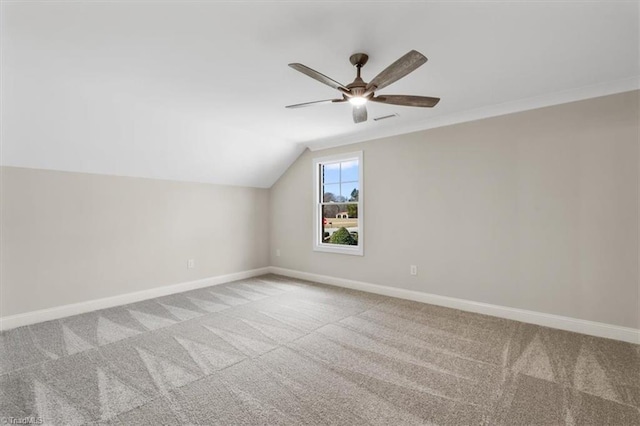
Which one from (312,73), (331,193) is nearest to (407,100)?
(312,73)

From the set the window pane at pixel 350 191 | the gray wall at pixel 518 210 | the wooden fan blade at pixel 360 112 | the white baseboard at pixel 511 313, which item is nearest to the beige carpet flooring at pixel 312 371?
the white baseboard at pixel 511 313

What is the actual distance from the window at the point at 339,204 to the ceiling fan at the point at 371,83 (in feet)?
6.66

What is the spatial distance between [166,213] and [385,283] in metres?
3.46

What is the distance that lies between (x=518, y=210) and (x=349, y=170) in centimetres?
245

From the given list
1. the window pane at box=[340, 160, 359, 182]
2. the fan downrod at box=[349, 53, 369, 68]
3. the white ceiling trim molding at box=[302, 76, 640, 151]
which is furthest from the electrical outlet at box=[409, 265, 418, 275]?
the fan downrod at box=[349, 53, 369, 68]

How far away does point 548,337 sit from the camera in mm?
2809

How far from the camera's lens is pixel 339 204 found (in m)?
4.95

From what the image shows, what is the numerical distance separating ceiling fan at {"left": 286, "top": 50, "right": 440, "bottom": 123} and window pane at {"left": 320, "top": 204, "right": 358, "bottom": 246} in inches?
89.8

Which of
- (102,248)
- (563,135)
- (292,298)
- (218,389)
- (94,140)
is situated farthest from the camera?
(292,298)

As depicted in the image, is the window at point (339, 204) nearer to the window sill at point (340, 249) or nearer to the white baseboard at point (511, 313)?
the window sill at point (340, 249)

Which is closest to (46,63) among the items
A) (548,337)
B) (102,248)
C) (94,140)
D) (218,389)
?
(94,140)

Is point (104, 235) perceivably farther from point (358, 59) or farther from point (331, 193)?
point (358, 59)

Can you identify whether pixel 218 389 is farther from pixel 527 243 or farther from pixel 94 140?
pixel 527 243

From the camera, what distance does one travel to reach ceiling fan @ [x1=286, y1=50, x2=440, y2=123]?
1.83 meters
